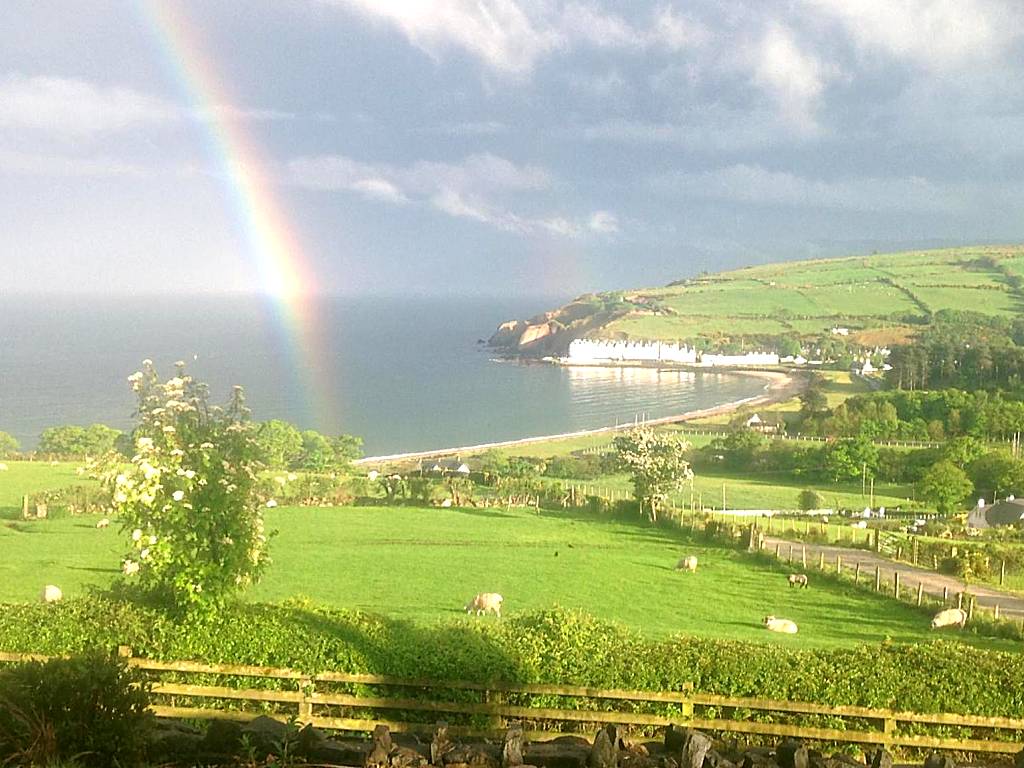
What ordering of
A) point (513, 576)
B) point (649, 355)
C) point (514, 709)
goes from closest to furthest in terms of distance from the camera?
point (514, 709) → point (513, 576) → point (649, 355)

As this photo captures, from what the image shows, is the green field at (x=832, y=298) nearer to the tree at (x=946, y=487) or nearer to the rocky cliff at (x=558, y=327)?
the rocky cliff at (x=558, y=327)

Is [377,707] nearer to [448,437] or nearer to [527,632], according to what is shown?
[527,632]

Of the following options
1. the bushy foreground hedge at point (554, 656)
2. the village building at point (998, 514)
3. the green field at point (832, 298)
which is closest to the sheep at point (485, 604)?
the bushy foreground hedge at point (554, 656)

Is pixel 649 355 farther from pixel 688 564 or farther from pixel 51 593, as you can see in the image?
pixel 51 593

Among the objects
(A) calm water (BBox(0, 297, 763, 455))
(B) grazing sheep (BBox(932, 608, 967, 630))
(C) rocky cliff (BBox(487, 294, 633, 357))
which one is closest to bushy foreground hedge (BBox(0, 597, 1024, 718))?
(B) grazing sheep (BBox(932, 608, 967, 630))

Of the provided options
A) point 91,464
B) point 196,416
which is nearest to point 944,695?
point 196,416

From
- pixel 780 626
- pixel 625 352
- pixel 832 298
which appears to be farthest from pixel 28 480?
pixel 832 298
